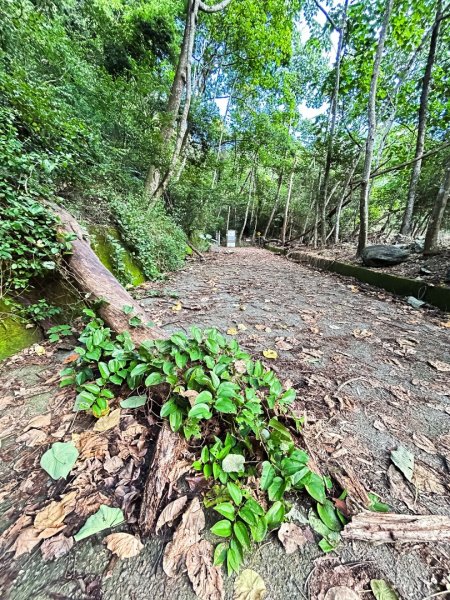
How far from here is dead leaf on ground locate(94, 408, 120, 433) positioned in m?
1.21

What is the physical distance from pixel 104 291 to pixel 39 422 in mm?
998

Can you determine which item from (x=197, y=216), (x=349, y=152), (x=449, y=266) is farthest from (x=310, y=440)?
(x=349, y=152)

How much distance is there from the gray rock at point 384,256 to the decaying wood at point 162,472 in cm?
502

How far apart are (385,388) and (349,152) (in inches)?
350

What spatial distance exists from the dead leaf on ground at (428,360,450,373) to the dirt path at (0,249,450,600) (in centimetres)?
2

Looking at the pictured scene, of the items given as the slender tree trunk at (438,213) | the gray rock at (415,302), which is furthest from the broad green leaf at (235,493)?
the slender tree trunk at (438,213)

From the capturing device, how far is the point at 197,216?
26.6 ft

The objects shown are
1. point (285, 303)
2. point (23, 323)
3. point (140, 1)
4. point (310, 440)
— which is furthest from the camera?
point (140, 1)

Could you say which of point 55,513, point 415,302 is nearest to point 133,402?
point 55,513

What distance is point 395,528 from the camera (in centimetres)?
84

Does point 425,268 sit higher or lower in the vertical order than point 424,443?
higher

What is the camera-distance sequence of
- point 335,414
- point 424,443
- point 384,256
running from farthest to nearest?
point 384,256 < point 335,414 < point 424,443

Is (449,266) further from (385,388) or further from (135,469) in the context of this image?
(135,469)

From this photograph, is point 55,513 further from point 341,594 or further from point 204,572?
point 341,594
